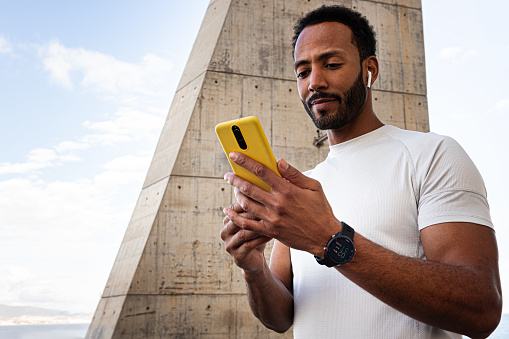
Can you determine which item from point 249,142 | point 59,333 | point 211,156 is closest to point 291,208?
point 249,142

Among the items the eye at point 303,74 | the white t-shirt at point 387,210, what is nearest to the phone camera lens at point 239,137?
the white t-shirt at point 387,210

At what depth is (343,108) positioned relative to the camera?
1390 millimetres

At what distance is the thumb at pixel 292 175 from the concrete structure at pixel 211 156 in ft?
13.3

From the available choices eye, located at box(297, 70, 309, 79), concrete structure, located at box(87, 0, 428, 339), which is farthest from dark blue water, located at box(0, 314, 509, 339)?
eye, located at box(297, 70, 309, 79)

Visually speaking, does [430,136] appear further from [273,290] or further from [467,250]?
[273,290]

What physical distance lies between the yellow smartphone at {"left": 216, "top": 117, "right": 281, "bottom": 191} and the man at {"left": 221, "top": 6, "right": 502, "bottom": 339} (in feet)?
0.08

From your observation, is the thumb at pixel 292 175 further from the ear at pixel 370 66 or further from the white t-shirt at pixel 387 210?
the ear at pixel 370 66

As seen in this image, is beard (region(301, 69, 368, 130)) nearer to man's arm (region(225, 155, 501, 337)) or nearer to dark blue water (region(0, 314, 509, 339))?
man's arm (region(225, 155, 501, 337))

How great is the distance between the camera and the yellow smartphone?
37.9 inches

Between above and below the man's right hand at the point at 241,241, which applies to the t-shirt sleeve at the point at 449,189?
above

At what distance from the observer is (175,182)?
4.98 metres

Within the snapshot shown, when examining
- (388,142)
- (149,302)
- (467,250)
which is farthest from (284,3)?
(467,250)

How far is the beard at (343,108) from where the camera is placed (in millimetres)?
1382

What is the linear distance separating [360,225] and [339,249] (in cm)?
30
